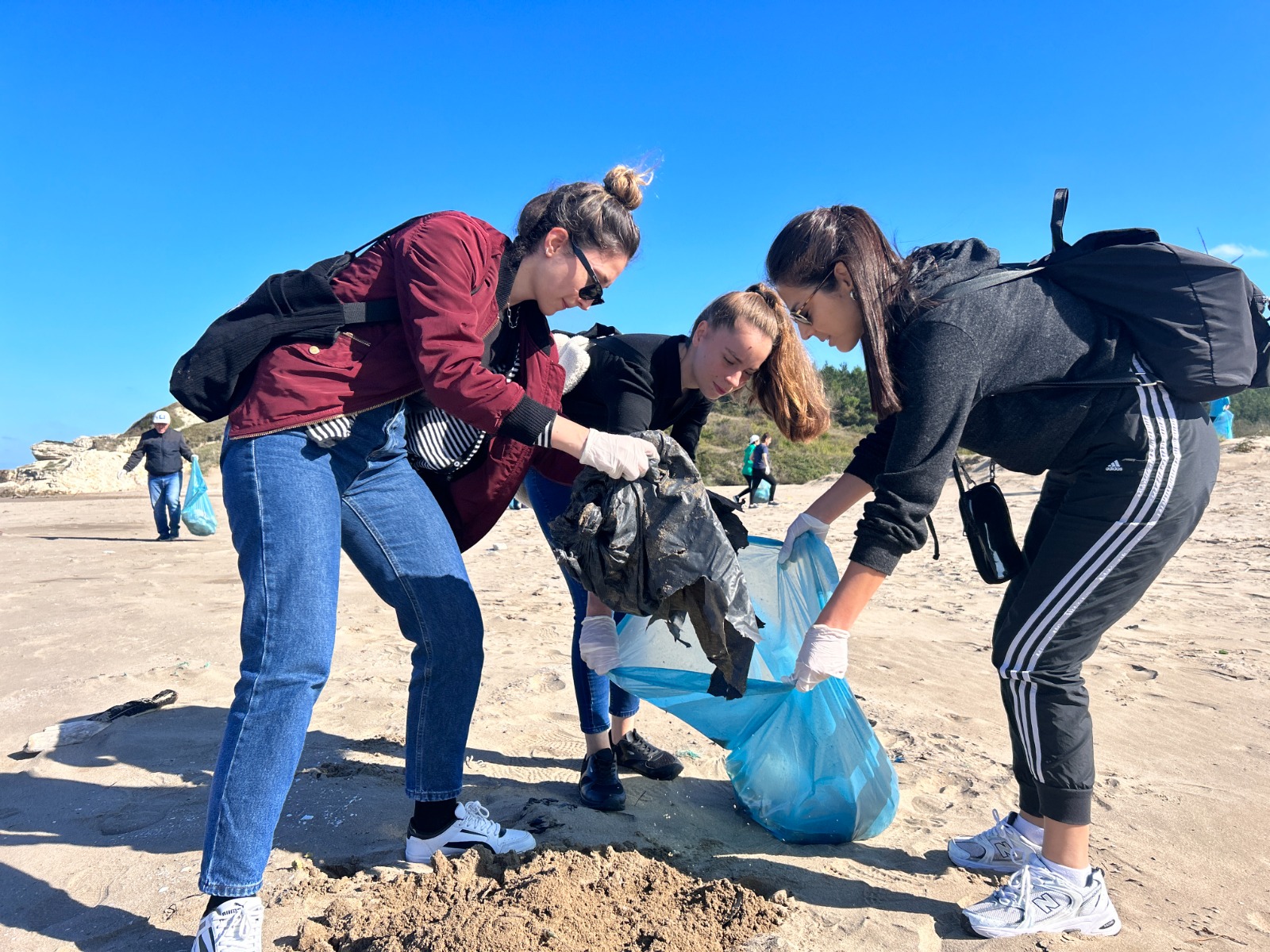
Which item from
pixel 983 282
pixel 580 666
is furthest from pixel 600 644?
pixel 983 282

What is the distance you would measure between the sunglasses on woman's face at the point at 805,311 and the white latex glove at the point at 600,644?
101cm

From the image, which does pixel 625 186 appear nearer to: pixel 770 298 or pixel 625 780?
pixel 770 298

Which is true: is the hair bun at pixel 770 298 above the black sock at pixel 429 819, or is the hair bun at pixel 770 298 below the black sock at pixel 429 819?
above

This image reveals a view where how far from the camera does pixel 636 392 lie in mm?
2379

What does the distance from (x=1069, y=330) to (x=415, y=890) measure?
2102 millimetres

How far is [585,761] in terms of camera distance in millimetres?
2717

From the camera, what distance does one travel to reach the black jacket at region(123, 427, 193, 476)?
9.73 meters

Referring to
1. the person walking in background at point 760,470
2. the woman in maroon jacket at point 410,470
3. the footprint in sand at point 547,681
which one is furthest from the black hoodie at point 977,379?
the person walking in background at point 760,470

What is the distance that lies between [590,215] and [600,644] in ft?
3.97

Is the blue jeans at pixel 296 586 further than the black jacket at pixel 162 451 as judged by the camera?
No

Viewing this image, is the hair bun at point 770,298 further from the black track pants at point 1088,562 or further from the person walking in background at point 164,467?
the person walking in background at point 164,467

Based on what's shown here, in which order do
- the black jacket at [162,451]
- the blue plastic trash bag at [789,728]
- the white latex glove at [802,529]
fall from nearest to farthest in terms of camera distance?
the blue plastic trash bag at [789,728]
the white latex glove at [802,529]
the black jacket at [162,451]

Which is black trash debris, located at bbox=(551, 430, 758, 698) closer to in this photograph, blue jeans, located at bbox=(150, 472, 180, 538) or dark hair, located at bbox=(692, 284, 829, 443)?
dark hair, located at bbox=(692, 284, 829, 443)

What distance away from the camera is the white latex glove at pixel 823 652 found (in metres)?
1.93
